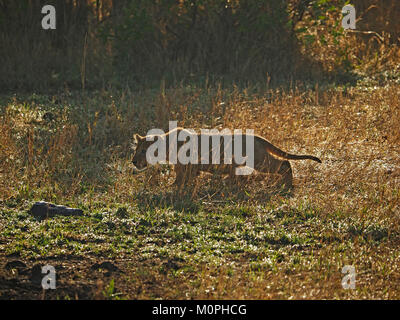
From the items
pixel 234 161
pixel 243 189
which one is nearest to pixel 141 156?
pixel 234 161

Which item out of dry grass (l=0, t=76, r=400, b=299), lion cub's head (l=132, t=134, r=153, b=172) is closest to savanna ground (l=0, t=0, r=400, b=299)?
dry grass (l=0, t=76, r=400, b=299)

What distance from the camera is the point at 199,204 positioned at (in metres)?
6.52

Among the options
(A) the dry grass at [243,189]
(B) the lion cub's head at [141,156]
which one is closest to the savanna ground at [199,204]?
(A) the dry grass at [243,189]

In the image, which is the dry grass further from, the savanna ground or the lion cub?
the lion cub

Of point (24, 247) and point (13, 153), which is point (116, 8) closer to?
point (13, 153)

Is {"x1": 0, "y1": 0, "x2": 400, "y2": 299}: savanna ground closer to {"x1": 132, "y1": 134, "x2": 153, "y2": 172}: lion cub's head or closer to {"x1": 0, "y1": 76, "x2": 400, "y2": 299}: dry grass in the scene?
{"x1": 0, "y1": 76, "x2": 400, "y2": 299}: dry grass

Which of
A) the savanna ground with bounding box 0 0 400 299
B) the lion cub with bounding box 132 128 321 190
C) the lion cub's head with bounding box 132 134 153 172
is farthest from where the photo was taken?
the lion cub's head with bounding box 132 134 153 172

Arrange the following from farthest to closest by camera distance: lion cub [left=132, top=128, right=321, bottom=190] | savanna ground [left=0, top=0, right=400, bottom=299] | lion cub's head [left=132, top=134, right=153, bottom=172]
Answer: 1. lion cub's head [left=132, top=134, right=153, bottom=172]
2. lion cub [left=132, top=128, right=321, bottom=190]
3. savanna ground [left=0, top=0, right=400, bottom=299]

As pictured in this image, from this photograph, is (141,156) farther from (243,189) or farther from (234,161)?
(243,189)

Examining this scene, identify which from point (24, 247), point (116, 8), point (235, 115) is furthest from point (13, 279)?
point (116, 8)

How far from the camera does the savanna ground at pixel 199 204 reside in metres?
4.71

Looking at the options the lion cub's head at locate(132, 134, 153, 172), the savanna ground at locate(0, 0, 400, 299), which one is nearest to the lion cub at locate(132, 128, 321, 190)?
the savanna ground at locate(0, 0, 400, 299)

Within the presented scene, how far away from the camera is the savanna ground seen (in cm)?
471

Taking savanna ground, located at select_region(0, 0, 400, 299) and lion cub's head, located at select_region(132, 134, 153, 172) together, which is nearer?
savanna ground, located at select_region(0, 0, 400, 299)
